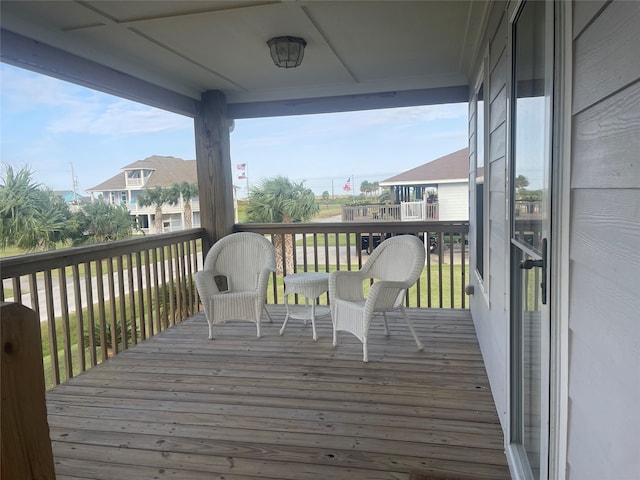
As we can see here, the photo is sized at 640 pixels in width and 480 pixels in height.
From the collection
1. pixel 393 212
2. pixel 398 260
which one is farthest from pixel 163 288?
pixel 393 212

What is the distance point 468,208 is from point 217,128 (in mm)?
2866

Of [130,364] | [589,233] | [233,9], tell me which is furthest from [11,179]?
[589,233]

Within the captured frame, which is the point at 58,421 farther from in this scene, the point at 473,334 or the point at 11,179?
the point at 473,334

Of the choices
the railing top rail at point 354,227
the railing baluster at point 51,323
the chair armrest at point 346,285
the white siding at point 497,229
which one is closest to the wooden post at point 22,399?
the white siding at point 497,229

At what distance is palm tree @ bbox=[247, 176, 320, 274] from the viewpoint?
5383 mm

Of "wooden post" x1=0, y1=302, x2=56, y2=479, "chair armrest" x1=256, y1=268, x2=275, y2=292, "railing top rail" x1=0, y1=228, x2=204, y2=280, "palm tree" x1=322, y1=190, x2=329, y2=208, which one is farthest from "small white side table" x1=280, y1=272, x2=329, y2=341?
Answer: "wooden post" x1=0, y1=302, x2=56, y2=479

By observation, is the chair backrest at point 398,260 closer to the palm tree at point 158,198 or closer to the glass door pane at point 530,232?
the glass door pane at point 530,232

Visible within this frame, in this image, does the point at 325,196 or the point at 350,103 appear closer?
the point at 350,103

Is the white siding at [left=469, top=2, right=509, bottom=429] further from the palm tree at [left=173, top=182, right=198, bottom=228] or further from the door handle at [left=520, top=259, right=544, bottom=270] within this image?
the palm tree at [left=173, top=182, right=198, bottom=228]

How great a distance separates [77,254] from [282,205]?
262 cm

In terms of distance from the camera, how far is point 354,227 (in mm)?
4961

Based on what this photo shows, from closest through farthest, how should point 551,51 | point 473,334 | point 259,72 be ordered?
point 551,51
point 473,334
point 259,72

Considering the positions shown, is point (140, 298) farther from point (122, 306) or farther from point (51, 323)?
point (51, 323)

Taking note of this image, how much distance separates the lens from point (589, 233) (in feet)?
3.02
